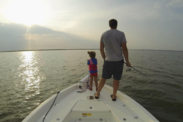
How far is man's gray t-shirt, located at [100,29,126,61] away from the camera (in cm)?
271

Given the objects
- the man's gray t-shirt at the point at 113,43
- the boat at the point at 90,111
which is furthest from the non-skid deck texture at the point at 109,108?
the man's gray t-shirt at the point at 113,43

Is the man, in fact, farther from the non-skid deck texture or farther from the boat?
the boat

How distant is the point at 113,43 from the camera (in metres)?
2.75

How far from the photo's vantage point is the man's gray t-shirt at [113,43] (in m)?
2.71

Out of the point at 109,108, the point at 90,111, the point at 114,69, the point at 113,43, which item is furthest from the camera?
the point at 114,69

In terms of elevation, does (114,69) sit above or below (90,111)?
above

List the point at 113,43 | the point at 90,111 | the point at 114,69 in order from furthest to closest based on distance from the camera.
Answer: the point at 114,69 → the point at 113,43 → the point at 90,111

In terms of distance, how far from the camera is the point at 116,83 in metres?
2.99

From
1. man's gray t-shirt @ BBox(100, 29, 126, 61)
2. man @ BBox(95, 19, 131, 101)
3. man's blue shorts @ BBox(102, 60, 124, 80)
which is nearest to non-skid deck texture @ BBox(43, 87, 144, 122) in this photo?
man @ BBox(95, 19, 131, 101)

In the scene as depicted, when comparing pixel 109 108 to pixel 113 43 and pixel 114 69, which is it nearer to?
pixel 114 69

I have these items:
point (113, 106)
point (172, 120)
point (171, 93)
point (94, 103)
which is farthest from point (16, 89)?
point (171, 93)

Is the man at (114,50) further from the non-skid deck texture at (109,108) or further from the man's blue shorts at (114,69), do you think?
the non-skid deck texture at (109,108)

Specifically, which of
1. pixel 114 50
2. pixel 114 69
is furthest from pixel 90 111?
pixel 114 50

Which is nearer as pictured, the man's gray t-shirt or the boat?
the boat
